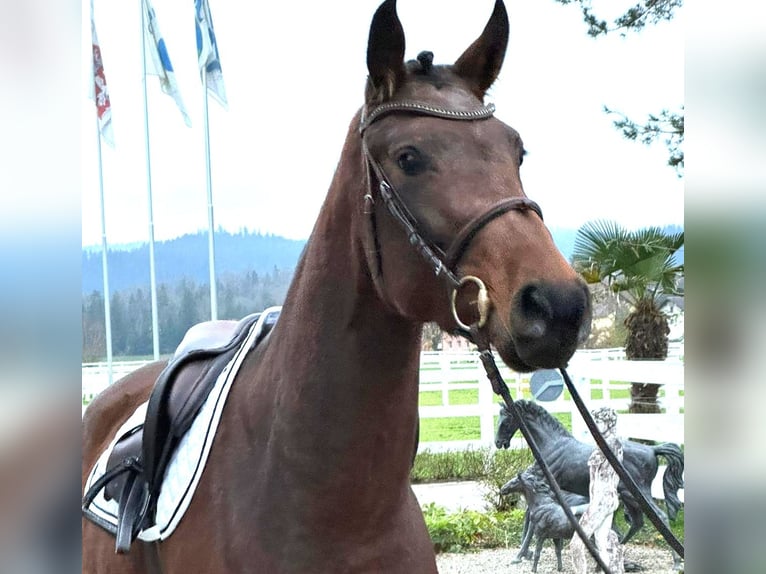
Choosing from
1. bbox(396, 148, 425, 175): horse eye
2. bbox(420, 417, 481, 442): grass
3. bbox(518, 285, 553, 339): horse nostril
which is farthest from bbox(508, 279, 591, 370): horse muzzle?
bbox(420, 417, 481, 442): grass

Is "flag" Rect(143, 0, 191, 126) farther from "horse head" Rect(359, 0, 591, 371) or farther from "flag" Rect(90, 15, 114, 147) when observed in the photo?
"horse head" Rect(359, 0, 591, 371)

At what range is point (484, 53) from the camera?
167cm

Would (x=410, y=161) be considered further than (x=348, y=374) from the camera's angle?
No

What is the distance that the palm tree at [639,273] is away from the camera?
685cm

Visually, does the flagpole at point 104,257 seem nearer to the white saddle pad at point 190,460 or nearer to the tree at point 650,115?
the tree at point 650,115

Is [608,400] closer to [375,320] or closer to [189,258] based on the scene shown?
[375,320]

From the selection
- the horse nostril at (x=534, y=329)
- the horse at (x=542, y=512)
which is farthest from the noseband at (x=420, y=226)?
the horse at (x=542, y=512)

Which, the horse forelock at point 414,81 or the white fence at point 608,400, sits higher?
the horse forelock at point 414,81

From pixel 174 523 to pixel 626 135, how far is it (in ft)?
18.4

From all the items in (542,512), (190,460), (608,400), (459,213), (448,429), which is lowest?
(448,429)

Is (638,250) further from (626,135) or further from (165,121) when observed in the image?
(165,121)

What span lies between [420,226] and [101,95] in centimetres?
1066

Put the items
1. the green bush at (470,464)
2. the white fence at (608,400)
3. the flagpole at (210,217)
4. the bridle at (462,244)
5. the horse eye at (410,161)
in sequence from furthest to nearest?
the flagpole at (210,217), the green bush at (470,464), the white fence at (608,400), the horse eye at (410,161), the bridle at (462,244)

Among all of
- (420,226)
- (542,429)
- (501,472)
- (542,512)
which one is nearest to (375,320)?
(420,226)
